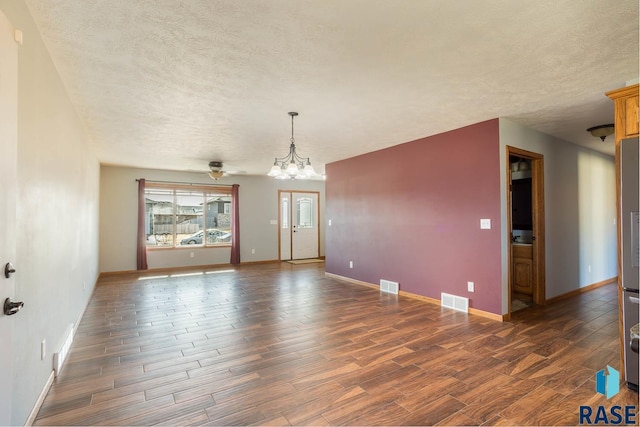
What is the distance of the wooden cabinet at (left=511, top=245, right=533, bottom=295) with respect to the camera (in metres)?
4.69

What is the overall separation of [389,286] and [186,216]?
5625 millimetres

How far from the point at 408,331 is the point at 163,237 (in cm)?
672

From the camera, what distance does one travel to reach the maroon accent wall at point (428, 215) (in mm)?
3936

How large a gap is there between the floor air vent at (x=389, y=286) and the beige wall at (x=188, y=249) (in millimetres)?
4453

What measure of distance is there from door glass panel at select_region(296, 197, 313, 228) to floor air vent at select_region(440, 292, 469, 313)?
5.75m

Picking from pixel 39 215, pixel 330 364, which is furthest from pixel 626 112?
pixel 39 215

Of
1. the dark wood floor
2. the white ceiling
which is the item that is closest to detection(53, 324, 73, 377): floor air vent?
the dark wood floor

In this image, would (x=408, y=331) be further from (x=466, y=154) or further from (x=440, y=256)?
(x=466, y=154)

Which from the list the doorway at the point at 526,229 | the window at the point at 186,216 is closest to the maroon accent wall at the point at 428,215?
the doorway at the point at 526,229

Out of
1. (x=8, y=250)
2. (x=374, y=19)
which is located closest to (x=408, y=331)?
(x=374, y=19)

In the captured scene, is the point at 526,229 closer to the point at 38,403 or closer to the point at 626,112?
the point at 626,112

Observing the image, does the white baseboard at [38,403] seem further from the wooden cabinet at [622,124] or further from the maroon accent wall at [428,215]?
the maroon accent wall at [428,215]

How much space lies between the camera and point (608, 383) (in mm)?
2295

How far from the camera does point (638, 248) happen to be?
223 centimetres
